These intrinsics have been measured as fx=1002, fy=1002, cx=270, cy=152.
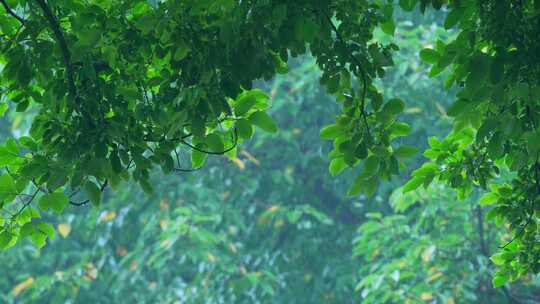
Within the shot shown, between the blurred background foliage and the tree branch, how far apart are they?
5.30 metres

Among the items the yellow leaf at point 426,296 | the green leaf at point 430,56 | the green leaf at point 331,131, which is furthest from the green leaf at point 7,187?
Answer: the yellow leaf at point 426,296

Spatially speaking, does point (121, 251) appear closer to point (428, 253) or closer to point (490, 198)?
point (428, 253)

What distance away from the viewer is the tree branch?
2.73 meters

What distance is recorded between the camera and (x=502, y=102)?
2762mm

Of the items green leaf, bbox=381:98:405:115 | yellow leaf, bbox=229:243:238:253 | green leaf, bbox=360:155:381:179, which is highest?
yellow leaf, bbox=229:243:238:253

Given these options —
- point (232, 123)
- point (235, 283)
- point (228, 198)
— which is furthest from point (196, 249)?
point (232, 123)

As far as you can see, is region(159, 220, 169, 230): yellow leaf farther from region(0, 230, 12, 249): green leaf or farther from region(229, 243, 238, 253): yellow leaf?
region(0, 230, 12, 249): green leaf

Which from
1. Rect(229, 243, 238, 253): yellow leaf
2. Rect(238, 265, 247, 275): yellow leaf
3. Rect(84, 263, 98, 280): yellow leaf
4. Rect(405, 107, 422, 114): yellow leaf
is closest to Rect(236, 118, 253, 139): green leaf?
Rect(238, 265, 247, 275): yellow leaf

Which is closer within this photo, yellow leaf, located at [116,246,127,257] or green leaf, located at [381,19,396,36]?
green leaf, located at [381,19,396,36]

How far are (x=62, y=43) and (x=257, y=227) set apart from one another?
21.7ft

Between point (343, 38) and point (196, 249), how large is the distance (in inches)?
226

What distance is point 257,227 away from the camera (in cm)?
930

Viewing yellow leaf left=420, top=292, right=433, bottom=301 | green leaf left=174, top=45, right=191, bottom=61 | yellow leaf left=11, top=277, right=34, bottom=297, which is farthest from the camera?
yellow leaf left=11, top=277, right=34, bottom=297

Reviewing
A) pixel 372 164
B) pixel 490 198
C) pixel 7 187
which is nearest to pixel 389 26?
pixel 372 164
